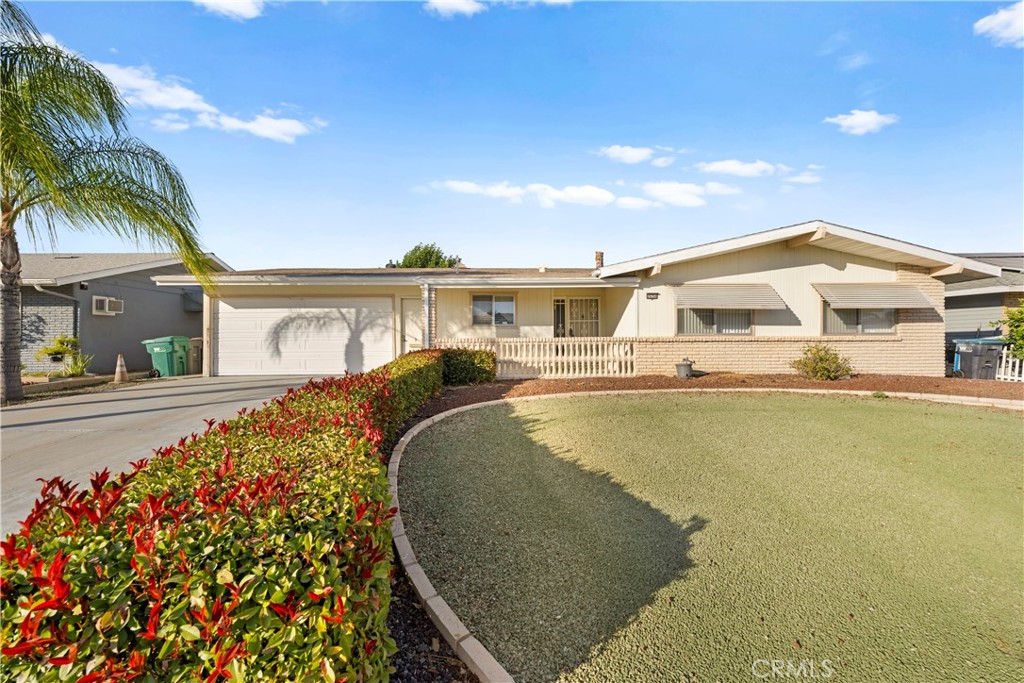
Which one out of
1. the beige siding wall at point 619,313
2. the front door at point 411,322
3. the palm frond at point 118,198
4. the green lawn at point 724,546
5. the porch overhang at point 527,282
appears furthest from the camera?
the front door at point 411,322

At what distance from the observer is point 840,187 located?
41.3 feet

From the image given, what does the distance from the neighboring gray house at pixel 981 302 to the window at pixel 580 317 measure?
1148cm

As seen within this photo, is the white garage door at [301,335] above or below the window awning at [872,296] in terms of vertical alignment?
below

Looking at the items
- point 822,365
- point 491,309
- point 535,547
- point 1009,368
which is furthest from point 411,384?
point 1009,368

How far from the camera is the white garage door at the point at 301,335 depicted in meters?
13.2

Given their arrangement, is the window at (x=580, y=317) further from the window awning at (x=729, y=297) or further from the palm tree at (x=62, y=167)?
the palm tree at (x=62, y=167)

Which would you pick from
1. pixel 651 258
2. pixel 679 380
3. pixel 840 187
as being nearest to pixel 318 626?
pixel 679 380

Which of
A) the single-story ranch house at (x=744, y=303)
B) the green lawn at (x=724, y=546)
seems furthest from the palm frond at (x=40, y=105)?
the green lawn at (x=724, y=546)

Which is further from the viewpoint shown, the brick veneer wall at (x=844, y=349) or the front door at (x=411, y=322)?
the front door at (x=411, y=322)

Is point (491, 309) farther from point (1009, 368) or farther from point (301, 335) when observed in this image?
point (1009, 368)

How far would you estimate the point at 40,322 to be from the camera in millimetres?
12641

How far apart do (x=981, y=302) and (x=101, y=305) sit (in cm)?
2866

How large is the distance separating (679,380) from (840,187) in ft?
→ 26.9

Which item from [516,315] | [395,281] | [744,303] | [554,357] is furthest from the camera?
[516,315]
